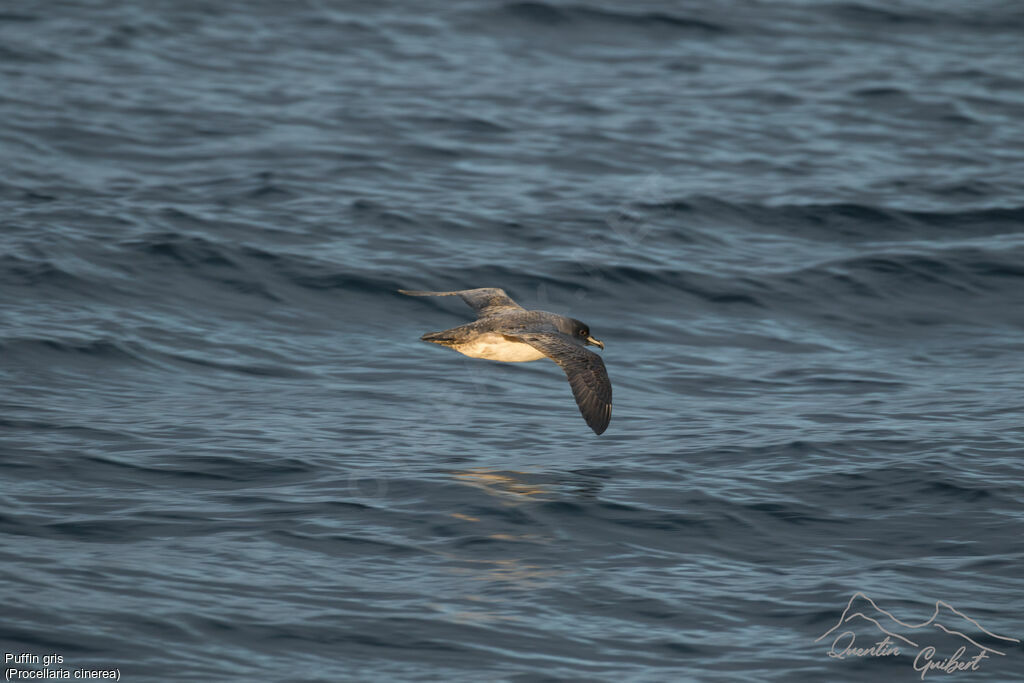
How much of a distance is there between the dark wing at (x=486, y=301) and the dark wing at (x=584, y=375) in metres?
1.54

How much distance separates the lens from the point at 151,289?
1605 cm

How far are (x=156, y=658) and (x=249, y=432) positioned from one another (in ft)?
13.7

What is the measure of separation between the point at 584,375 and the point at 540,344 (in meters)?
0.53

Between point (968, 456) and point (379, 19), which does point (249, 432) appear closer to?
point (968, 456)

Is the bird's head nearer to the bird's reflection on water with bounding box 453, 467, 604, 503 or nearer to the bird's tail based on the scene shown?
the bird's tail

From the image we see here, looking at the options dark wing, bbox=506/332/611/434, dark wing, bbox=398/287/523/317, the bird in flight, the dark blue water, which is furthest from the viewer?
dark wing, bbox=398/287/523/317

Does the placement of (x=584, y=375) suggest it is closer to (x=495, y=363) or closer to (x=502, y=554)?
(x=502, y=554)

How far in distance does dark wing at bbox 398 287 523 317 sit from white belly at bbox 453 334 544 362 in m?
0.91

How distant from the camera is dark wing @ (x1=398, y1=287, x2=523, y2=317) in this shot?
509 inches

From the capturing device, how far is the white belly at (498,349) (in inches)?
461

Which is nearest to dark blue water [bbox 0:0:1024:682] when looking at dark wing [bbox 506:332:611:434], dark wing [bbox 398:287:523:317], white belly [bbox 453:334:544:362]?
dark wing [bbox 506:332:611:434]

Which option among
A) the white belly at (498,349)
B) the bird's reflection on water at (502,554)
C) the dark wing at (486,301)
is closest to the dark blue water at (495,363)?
the bird's reflection on water at (502,554)

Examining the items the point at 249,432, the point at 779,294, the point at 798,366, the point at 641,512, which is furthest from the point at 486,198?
the point at 641,512

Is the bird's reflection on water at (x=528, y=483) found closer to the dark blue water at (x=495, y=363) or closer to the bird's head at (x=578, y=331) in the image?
the dark blue water at (x=495, y=363)
